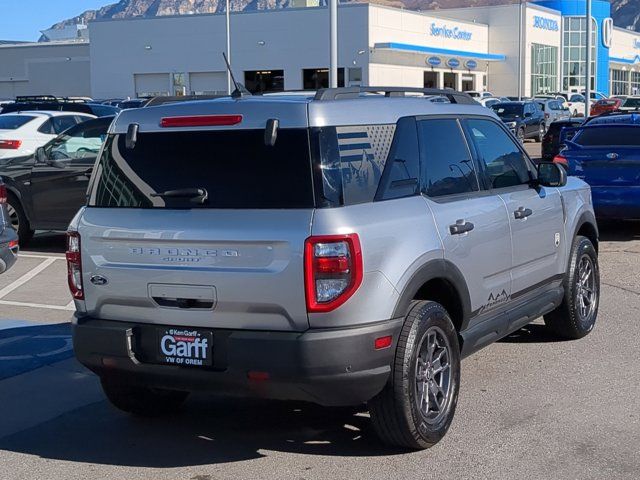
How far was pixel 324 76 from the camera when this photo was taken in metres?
61.2

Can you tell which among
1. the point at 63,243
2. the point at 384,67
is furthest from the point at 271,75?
the point at 63,243

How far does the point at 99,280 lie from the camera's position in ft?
17.6

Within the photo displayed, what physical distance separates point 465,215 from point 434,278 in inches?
25.1

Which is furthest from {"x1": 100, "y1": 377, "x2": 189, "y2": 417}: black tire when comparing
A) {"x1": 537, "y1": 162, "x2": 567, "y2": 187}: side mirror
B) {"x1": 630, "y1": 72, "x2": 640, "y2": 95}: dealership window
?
{"x1": 630, "y1": 72, "x2": 640, "y2": 95}: dealership window

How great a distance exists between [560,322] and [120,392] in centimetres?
368

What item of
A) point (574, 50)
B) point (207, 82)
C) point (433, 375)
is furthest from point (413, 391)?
point (574, 50)

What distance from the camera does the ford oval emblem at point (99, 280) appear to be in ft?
17.5

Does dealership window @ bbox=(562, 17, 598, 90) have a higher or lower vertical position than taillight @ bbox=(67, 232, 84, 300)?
higher

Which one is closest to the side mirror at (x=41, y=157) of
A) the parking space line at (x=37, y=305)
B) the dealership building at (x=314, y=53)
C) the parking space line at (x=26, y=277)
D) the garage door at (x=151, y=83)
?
the parking space line at (x=26, y=277)

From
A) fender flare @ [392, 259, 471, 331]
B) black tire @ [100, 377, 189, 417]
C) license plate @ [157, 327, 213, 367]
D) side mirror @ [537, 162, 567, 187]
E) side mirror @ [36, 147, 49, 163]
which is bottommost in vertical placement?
black tire @ [100, 377, 189, 417]

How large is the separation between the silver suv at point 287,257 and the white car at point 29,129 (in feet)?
35.3

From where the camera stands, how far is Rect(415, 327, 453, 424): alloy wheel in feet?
17.8

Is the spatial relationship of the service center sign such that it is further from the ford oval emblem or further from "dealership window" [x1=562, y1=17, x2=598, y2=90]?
the ford oval emblem

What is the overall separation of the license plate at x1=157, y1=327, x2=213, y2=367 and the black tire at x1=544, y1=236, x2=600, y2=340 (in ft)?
11.9
